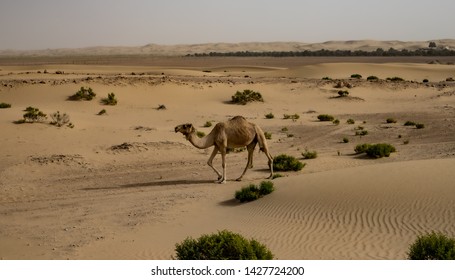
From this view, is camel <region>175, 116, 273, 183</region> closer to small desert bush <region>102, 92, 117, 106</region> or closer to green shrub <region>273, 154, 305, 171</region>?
green shrub <region>273, 154, 305, 171</region>

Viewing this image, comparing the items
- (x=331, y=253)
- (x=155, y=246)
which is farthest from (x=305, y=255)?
(x=155, y=246)

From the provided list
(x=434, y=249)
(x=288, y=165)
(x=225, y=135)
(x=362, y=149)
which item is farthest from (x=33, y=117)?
(x=434, y=249)

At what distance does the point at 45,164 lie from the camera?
17.3m

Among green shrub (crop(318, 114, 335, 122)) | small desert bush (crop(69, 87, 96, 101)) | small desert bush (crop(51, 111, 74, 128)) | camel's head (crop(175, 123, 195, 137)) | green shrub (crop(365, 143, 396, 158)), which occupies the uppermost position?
camel's head (crop(175, 123, 195, 137))

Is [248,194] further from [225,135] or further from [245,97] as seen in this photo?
[245,97]

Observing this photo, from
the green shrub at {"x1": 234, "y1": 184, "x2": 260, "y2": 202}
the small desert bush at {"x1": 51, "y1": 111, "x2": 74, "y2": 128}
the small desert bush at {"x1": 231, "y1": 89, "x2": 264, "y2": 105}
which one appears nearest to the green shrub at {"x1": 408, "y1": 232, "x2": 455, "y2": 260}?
the green shrub at {"x1": 234, "y1": 184, "x2": 260, "y2": 202}

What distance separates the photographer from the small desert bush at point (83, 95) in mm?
30516

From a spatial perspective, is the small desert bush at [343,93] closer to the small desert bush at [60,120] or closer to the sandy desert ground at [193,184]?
the sandy desert ground at [193,184]

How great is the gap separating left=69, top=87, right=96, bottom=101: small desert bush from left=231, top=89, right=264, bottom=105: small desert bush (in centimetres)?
890

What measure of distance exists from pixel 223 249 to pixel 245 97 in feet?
88.2

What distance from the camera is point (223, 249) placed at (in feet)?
24.7

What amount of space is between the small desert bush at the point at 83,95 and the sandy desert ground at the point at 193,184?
55 centimetres

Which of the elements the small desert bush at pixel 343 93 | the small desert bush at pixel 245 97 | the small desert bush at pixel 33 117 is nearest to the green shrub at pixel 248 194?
the small desert bush at pixel 33 117

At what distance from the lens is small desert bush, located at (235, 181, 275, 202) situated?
12.1 metres
